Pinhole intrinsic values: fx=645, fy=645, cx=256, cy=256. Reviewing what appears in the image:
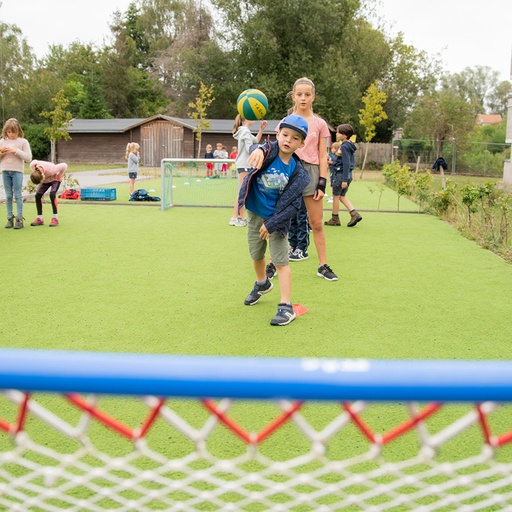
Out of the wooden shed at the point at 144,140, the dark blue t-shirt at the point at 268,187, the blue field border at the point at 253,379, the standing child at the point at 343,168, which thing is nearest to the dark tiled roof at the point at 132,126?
the wooden shed at the point at 144,140

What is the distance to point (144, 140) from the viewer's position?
140ft

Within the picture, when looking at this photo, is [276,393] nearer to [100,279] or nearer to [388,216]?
[100,279]

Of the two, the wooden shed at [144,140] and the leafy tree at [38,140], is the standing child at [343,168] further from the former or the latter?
the leafy tree at [38,140]

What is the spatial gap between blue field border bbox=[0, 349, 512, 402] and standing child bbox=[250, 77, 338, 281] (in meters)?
5.19

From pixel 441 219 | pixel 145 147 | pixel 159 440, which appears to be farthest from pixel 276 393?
pixel 145 147

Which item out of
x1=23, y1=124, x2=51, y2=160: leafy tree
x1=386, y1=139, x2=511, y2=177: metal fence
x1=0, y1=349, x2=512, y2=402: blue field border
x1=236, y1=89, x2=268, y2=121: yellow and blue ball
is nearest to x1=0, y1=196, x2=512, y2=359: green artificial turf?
x1=236, y1=89, x2=268, y2=121: yellow and blue ball

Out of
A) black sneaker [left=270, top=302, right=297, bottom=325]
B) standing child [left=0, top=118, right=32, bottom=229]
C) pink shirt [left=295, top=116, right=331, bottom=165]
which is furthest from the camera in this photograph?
standing child [left=0, top=118, right=32, bottom=229]

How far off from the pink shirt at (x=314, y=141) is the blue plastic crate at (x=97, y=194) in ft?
31.1

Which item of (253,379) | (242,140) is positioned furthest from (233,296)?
(253,379)

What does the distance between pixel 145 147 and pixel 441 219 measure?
3305 cm

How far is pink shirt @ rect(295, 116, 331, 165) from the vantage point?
6535 mm

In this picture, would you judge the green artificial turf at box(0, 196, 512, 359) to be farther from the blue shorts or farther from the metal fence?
the metal fence

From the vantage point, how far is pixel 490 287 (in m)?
6.49

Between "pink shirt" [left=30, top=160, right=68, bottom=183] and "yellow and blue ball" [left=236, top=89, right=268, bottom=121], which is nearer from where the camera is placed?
"yellow and blue ball" [left=236, top=89, right=268, bottom=121]
